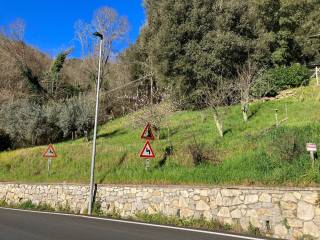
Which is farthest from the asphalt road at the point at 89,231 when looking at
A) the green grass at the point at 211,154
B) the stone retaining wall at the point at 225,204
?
the green grass at the point at 211,154

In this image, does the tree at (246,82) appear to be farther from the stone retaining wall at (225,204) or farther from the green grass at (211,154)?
the stone retaining wall at (225,204)

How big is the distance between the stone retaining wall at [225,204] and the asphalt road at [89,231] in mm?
1547

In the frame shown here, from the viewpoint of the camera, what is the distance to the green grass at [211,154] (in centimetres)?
1386

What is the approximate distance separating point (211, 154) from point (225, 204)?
505 centimetres

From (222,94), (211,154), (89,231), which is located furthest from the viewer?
(222,94)

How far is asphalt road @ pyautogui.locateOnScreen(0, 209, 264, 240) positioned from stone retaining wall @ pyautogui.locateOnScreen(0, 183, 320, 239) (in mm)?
1547

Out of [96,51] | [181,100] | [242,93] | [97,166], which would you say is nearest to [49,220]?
[97,166]

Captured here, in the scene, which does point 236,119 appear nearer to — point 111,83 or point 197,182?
point 197,182

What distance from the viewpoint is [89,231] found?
11.1 meters

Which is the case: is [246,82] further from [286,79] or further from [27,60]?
[27,60]

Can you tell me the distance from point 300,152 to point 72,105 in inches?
891

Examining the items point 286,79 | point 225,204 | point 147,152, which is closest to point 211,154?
point 147,152

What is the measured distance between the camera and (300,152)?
13.9 metres

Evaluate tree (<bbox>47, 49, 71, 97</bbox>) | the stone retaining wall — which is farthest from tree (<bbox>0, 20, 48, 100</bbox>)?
the stone retaining wall
